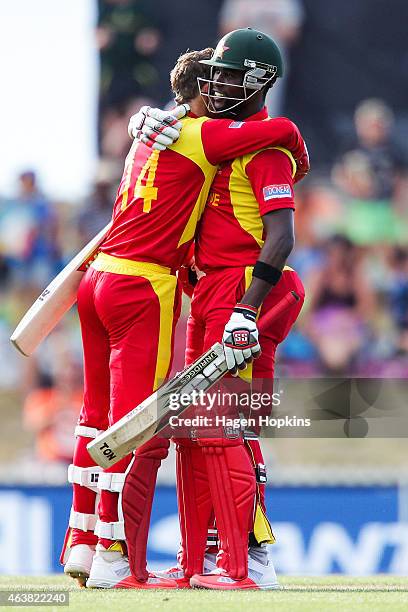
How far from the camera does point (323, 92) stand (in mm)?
12836

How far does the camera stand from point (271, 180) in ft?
17.9

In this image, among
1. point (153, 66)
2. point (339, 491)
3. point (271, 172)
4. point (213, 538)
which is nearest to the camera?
point (271, 172)

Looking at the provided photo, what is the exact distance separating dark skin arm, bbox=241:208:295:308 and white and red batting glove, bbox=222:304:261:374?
0.06 m

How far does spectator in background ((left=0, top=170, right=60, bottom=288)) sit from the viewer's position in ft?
41.8

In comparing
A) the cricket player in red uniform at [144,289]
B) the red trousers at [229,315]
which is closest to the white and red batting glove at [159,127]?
the cricket player in red uniform at [144,289]

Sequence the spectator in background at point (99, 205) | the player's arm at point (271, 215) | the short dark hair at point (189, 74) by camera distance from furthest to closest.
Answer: the spectator in background at point (99, 205) < the short dark hair at point (189, 74) < the player's arm at point (271, 215)

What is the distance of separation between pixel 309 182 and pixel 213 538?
7.34 m

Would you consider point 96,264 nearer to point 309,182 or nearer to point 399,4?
point 309,182

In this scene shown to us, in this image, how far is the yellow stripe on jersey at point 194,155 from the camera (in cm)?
553

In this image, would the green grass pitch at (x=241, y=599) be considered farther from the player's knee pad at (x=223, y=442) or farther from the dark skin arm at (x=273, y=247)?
the dark skin arm at (x=273, y=247)

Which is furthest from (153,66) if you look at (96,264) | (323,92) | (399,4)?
(96,264)

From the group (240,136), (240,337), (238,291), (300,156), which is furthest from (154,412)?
(300,156)

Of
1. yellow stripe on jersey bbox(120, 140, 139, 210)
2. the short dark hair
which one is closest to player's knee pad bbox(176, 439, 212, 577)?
yellow stripe on jersey bbox(120, 140, 139, 210)

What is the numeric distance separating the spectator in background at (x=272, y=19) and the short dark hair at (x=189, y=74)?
22.8 ft
